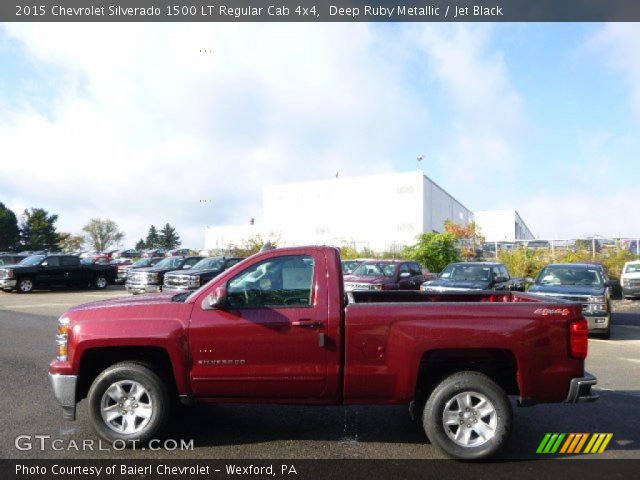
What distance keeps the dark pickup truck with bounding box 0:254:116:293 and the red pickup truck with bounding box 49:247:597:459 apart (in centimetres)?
2065

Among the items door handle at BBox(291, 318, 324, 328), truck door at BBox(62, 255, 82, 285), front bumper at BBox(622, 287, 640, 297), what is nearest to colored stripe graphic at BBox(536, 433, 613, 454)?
door handle at BBox(291, 318, 324, 328)

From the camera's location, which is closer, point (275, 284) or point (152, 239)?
point (275, 284)

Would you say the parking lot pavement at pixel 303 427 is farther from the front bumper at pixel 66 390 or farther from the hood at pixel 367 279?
the hood at pixel 367 279

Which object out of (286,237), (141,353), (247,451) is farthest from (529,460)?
(286,237)

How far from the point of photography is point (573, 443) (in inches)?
201

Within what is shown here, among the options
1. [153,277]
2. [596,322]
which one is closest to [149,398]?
[596,322]

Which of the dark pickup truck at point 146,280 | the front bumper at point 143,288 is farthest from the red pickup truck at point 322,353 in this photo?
the front bumper at point 143,288

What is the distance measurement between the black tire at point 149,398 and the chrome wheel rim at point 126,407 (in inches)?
0.8

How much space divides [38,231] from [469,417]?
7607 centimetres

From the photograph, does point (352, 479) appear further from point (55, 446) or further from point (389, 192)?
point (389, 192)

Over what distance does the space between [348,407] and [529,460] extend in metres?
2.27

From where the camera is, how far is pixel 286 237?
56094mm

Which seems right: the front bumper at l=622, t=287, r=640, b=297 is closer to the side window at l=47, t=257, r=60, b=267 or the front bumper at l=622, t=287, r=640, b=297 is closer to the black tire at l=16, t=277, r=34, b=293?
the side window at l=47, t=257, r=60, b=267

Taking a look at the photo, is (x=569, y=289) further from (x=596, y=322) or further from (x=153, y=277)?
(x=153, y=277)
